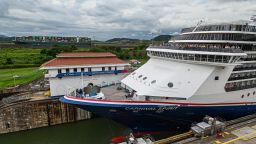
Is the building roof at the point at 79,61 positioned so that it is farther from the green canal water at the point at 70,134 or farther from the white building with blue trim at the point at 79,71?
the green canal water at the point at 70,134

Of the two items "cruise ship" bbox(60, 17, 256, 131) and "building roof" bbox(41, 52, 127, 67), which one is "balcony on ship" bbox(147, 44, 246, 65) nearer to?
"cruise ship" bbox(60, 17, 256, 131)

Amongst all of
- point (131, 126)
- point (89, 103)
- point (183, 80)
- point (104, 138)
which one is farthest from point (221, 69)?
point (104, 138)

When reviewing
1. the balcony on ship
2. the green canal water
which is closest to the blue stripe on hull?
the balcony on ship

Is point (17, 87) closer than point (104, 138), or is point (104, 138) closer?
point (104, 138)

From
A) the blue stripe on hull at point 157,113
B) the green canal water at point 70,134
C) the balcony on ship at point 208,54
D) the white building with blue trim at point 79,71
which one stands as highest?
the balcony on ship at point 208,54

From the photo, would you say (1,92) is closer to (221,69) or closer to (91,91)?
(91,91)

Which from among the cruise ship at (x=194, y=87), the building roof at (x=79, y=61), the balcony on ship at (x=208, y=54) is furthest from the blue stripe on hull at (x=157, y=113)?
the building roof at (x=79, y=61)
